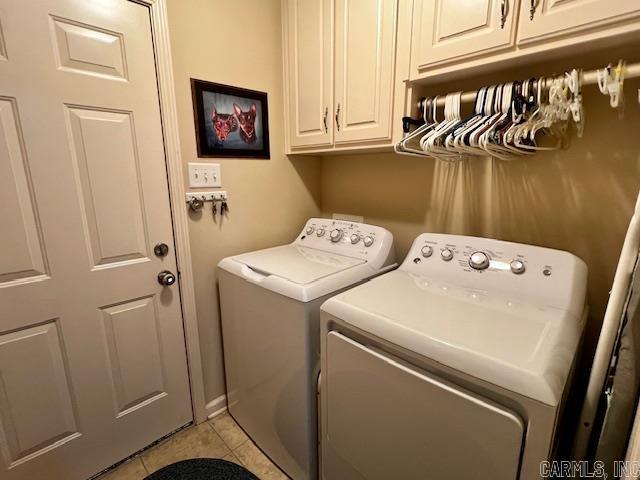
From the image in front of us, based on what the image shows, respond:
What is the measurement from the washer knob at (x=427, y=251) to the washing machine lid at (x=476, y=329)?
0.62 feet

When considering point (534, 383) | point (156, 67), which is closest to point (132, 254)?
point (156, 67)

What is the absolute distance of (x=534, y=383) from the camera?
0.65 metres

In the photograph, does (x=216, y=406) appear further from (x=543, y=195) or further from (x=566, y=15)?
(x=566, y=15)

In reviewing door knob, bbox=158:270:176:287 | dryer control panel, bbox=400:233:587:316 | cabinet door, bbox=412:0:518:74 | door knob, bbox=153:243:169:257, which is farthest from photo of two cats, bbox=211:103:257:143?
dryer control panel, bbox=400:233:587:316

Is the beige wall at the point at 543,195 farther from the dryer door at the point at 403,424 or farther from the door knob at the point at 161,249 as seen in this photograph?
the door knob at the point at 161,249

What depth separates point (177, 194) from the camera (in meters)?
1.45

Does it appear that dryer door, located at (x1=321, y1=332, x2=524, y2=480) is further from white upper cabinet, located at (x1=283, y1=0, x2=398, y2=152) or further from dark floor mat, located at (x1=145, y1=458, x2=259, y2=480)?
white upper cabinet, located at (x1=283, y1=0, x2=398, y2=152)

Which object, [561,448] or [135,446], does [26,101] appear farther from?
[561,448]

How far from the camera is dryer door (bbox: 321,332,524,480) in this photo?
2.38ft

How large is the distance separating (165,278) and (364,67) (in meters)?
1.33

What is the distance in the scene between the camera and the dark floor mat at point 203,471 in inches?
56.1

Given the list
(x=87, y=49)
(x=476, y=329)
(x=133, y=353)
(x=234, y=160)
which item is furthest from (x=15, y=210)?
(x=476, y=329)

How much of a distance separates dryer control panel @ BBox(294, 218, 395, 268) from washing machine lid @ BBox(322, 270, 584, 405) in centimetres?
35

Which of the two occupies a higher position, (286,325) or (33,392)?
(286,325)
